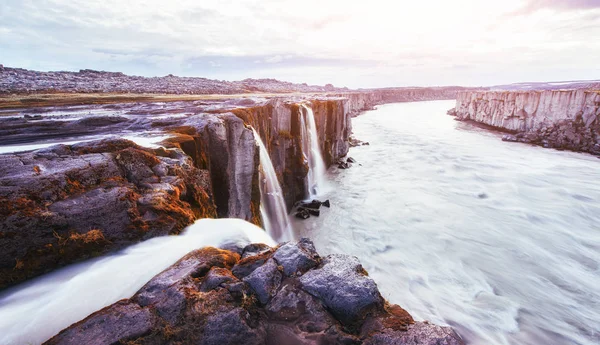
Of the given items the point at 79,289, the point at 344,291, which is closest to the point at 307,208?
the point at 344,291

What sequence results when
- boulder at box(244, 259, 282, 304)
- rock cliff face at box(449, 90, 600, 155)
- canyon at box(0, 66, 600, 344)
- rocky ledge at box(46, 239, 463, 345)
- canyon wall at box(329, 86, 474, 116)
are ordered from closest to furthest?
rocky ledge at box(46, 239, 463, 345) < canyon at box(0, 66, 600, 344) < boulder at box(244, 259, 282, 304) < rock cliff face at box(449, 90, 600, 155) < canyon wall at box(329, 86, 474, 116)

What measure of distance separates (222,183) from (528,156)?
32438 millimetres

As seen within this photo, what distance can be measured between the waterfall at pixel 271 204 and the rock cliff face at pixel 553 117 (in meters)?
34.4

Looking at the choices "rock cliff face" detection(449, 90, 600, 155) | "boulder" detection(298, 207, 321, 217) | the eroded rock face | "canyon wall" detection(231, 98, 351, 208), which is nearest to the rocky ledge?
the eroded rock face

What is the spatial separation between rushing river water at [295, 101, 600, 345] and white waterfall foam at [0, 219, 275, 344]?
308 inches

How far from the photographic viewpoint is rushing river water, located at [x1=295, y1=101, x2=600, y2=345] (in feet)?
28.6

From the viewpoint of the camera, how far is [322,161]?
24.6m

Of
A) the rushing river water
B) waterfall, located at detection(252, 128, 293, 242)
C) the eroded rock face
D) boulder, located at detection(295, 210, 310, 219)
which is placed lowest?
the rushing river water

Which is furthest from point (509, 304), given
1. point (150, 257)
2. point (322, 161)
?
point (322, 161)

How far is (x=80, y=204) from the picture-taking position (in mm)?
4527

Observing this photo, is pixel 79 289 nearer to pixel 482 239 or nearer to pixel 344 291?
pixel 344 291

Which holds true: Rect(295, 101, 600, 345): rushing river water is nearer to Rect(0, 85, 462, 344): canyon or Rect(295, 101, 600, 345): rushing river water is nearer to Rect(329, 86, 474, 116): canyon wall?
Rect(0, 85, 462, 344): canyon

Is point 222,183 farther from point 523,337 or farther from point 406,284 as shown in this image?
point 523,337

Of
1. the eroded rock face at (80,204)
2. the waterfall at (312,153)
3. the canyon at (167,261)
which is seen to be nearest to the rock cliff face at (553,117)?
the waterfall at (312,153)
